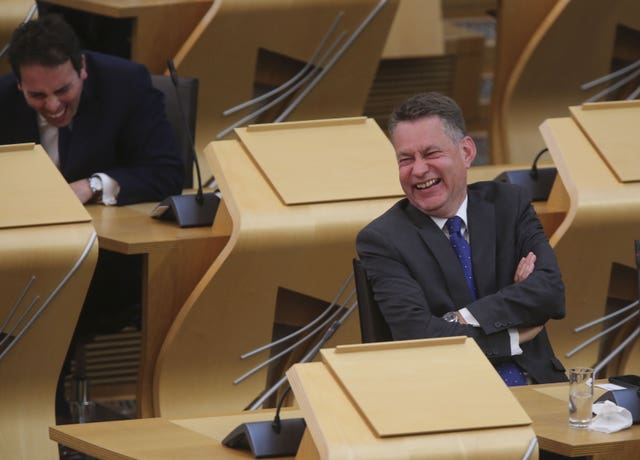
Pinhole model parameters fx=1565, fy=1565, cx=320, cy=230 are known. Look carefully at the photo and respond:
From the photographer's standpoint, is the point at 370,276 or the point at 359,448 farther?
the point at 370,276

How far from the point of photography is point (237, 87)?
4.97 m

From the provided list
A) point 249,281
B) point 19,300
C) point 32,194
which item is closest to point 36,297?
point 19,300

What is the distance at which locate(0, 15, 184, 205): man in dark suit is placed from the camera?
3.92m

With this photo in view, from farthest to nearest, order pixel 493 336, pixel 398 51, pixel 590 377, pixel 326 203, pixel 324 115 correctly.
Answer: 1. pixel 398 51
2. pixel 324 115
3. pixel 326 203
4. pixel 493 336
5. pixel 590 377

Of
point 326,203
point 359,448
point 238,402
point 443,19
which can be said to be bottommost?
point 238,402

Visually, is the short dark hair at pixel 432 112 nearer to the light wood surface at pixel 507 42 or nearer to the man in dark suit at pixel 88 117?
the man in dark suit at pixel 88 117

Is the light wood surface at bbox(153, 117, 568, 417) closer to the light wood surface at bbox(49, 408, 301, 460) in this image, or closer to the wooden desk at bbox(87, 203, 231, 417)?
the wooden desk at bbox(87, 203, 231, 417)

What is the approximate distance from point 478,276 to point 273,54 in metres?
2.14

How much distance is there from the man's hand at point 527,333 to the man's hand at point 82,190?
1.42m

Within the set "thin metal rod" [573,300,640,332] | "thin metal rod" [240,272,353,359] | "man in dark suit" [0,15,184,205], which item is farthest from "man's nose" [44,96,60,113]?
"thin metal rod" [573,300,640,332]

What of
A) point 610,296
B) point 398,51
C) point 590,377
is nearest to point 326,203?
point 610,296

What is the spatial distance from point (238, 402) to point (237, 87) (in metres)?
1.51

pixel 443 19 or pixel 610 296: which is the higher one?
pixel 443 19

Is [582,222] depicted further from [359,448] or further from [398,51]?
[398,51]
